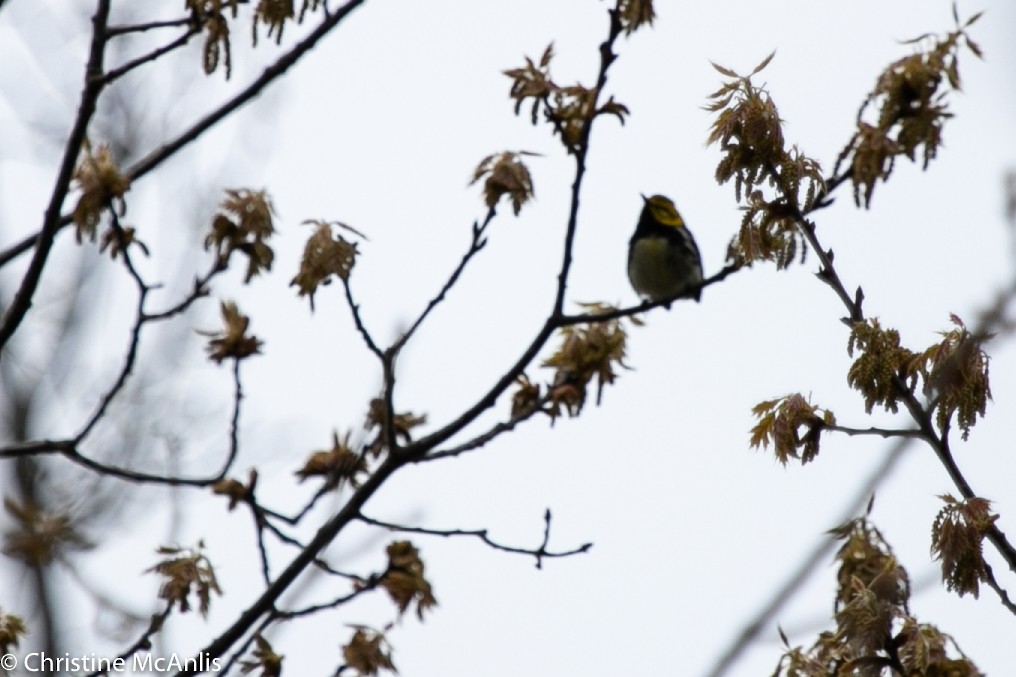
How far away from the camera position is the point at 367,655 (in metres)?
3.53

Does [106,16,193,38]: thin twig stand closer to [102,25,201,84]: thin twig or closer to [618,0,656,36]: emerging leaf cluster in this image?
[102,25,201,84]: thin twig

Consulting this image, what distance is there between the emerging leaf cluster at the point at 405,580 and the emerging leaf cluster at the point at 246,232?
0.89m

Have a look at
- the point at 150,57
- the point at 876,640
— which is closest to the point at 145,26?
the point at 150,57

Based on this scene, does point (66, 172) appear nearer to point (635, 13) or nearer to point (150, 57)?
point (150, 57)

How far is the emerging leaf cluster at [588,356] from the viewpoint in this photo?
3666 mm

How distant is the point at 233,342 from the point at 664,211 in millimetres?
4346

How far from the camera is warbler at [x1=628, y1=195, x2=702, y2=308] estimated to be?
22.6 feet

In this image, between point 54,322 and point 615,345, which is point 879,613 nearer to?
point 615,345

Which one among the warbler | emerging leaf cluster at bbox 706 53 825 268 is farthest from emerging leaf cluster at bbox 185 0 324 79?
the warbler

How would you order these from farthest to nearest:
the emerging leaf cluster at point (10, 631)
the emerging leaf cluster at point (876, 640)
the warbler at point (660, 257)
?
the warbler at point (660, 257) → the emerging leaf cluster at point (10, 631) → the emerging leaf cluster at point (876, 640)

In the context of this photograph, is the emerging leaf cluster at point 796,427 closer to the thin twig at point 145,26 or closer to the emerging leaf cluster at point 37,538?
the thin twig at point 145,26

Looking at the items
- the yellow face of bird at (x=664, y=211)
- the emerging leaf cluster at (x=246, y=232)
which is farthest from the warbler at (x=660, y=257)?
the emerging leaf cluster at (x=246, y=232)

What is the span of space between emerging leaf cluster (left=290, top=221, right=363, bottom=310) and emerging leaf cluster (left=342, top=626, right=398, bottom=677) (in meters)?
1.04

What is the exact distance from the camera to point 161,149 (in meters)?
3.06
